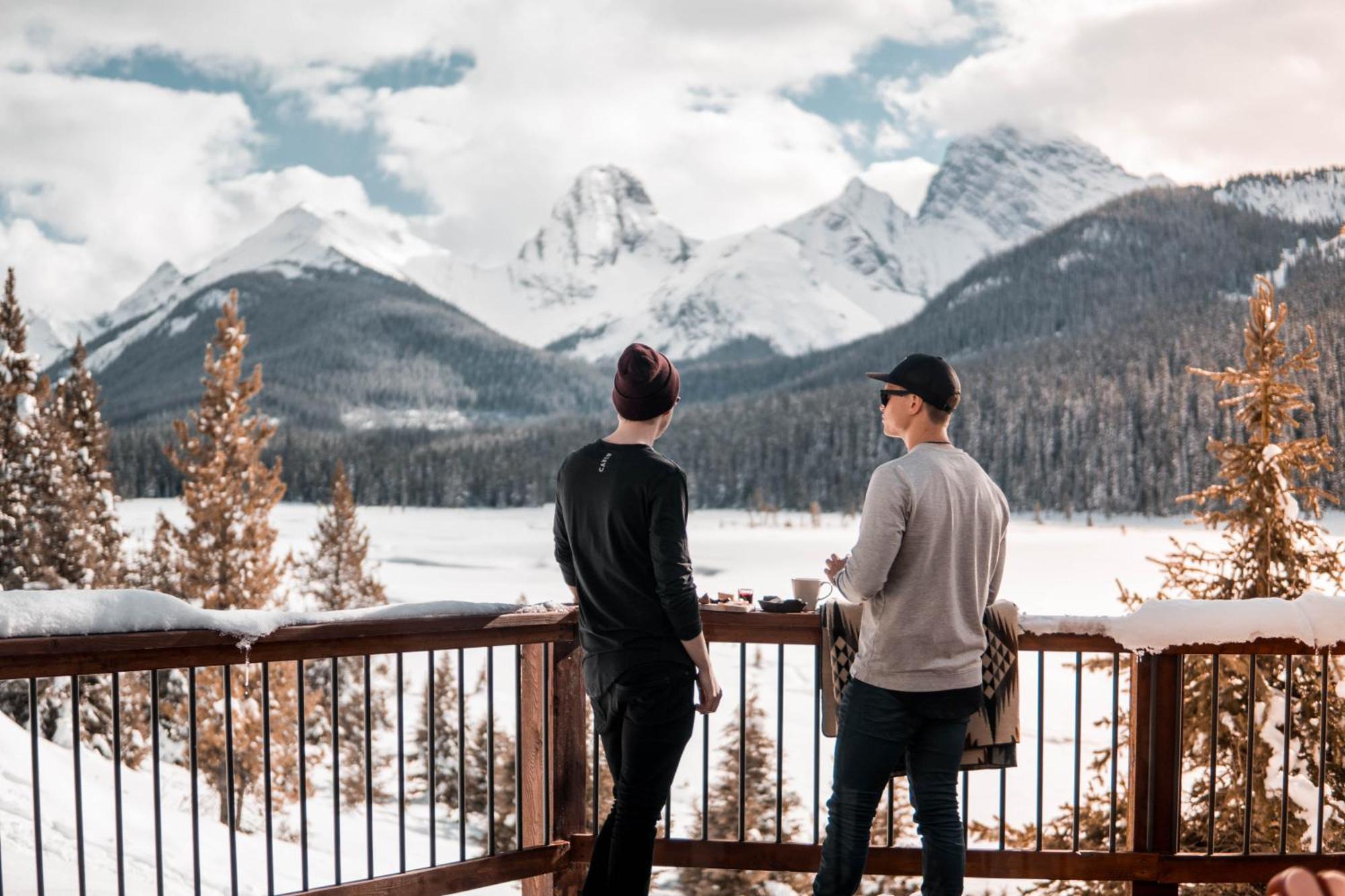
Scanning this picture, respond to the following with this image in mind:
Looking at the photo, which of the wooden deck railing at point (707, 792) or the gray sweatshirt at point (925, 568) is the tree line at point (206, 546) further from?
the gray sweatshirt at point (925, 568)

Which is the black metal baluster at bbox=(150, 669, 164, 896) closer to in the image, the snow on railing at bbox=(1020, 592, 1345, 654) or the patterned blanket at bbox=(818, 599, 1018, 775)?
the patterned blanket at bbox=(818, 599, 1018, 775)

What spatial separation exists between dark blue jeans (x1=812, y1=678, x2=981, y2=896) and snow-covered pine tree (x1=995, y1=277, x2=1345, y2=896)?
4021 mm

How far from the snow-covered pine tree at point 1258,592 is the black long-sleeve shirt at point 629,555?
15.7 feet

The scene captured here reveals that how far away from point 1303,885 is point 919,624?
3.18ft

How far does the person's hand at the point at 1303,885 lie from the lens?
1.72 meters

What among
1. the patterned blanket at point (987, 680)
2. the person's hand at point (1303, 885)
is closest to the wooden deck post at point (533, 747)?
the patterned blanket at point (987, 680)

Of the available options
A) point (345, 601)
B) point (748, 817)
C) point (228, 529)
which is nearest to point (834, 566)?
point (748, 817)

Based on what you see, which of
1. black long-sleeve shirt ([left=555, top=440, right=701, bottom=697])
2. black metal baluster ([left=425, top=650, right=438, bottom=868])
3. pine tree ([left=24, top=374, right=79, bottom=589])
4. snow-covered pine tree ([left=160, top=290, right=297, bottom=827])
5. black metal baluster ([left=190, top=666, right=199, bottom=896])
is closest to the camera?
black long-sleeve shirt ([left=555, top=440, right=701, bottom=697])

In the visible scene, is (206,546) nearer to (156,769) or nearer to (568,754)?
(156,769)

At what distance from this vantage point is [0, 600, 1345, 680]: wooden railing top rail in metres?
2.64

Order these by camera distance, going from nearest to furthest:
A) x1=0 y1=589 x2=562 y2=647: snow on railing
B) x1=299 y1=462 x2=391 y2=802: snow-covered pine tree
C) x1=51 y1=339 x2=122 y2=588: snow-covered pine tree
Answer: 1. x1=0 y1=589 x2=562 y2=647: snow on railing
2. x1=51 y1=339 x2=122 y2=588: snow-covered pine tree
3. x1=299 y1=462 x2=391 y2=802: snow-covered pine tree

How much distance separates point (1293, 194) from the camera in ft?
280

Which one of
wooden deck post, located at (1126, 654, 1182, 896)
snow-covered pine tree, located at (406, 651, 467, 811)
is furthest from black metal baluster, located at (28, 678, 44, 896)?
snow-covered pine tree, located at (406, 651, 467, 811)

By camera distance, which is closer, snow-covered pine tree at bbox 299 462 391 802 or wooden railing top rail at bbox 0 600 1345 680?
wooden railing top rail at bbox 0 600 1345 680
